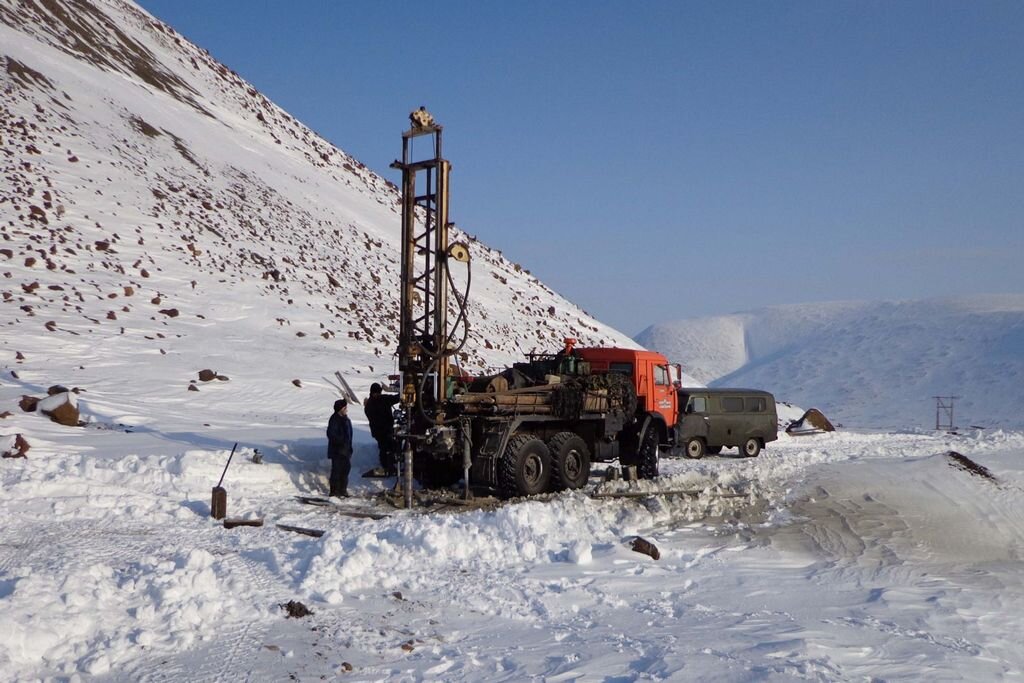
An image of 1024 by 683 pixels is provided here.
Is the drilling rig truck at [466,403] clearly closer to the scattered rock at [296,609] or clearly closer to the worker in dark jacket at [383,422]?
the worker in dark jacket at [383,422]

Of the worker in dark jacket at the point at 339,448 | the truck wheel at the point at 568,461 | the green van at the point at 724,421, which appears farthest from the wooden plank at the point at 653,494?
the green van at the point at 724,421

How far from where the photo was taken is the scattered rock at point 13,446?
36.9ft

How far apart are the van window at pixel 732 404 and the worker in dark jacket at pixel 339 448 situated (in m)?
12.2

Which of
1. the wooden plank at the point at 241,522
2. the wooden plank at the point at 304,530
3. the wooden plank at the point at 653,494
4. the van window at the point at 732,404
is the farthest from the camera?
the van window at the point at 732,404

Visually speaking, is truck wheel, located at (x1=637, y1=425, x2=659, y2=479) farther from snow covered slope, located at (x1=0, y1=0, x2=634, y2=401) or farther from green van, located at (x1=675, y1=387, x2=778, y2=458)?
snow covered slope, located at (x1=0, y1=0, x2=634, y2=401)

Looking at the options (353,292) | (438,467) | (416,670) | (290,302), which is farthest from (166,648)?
(353,292)

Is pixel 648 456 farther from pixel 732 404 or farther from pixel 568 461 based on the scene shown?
pixel 732 404

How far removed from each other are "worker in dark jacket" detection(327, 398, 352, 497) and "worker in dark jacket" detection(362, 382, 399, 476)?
933mm

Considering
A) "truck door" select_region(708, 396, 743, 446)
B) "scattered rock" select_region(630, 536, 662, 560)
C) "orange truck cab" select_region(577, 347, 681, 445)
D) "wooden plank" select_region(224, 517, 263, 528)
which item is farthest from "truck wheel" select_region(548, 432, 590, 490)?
"truck door" select_region(708, 396, 743, 446)

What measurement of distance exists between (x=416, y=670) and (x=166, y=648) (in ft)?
5.94

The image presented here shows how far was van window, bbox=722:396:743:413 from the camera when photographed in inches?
835

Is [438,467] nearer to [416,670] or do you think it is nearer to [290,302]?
[416,670]

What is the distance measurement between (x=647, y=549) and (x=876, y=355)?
229ft

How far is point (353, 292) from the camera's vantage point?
34.9m
